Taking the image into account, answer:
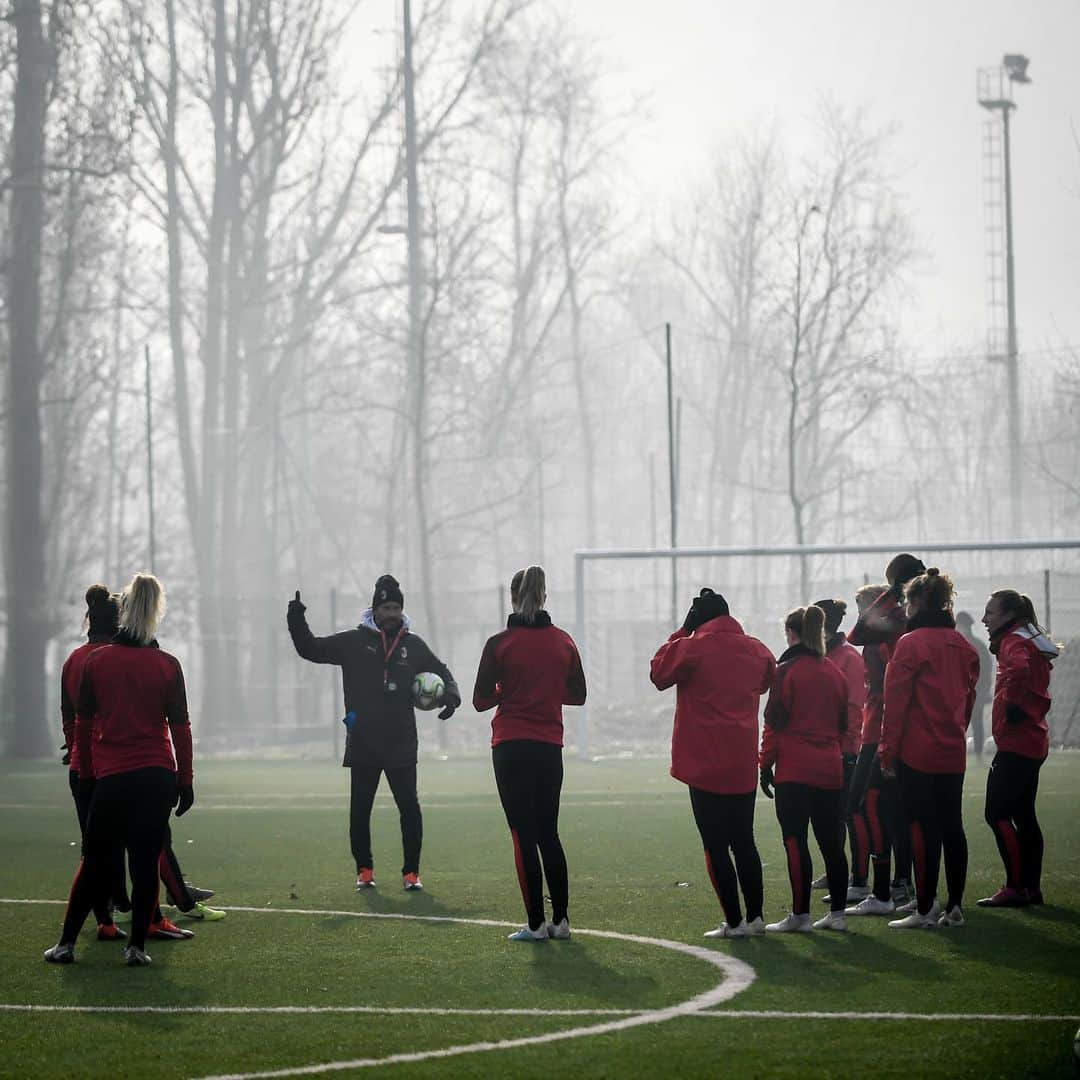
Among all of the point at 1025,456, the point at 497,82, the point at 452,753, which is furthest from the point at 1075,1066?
the point at 1025,456

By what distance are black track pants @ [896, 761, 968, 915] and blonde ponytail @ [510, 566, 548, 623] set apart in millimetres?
2098

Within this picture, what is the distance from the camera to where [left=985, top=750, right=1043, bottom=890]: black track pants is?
1022cm

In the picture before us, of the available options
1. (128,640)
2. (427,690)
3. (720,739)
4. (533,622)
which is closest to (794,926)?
(720,739)

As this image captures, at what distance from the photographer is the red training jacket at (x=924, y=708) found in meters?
9.29

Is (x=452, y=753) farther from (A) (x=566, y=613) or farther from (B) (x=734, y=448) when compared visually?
(B) (x=734, y=448)

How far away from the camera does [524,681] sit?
9.32 m

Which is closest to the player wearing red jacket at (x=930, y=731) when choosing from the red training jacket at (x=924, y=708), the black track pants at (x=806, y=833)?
the red training jacket at (x=924, y=708)

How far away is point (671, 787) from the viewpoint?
64.4 feet

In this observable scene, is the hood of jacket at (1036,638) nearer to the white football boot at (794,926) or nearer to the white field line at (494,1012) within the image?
the white football boot at (794,926)

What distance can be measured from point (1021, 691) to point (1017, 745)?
32 centimetres

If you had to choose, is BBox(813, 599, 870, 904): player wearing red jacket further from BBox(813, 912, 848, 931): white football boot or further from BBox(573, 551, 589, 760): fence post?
BBox(573, 551, 589, 760): fence post

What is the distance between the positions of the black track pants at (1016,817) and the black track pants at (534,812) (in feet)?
8.79

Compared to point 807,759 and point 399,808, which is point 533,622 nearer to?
point 807,759

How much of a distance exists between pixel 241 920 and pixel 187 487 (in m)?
29.8
